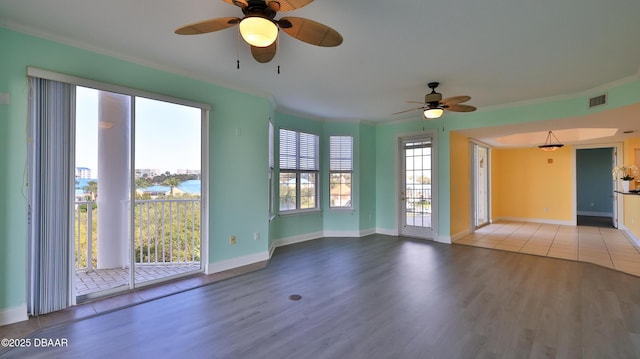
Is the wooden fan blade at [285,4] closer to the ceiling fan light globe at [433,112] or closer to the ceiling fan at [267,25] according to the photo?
the ceiling fan at [267,25]

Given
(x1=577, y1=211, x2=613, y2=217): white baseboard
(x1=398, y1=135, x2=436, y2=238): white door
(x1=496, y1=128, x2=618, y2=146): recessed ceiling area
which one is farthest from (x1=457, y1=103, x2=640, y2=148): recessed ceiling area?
(x1=577, y1=211, x2=613, y2=217): white baseboard

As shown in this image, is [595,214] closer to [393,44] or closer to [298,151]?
[298,151]

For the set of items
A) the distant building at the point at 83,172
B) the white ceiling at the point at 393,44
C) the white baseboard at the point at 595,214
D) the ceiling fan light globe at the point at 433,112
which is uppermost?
the white ceiling at the point at 393,44

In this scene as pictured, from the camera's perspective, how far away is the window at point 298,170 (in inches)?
235

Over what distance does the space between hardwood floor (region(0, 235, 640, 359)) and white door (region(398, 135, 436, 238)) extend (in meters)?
2.06

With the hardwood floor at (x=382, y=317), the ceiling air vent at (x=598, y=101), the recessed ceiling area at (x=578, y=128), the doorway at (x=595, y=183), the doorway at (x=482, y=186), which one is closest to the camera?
the hardwood floor at (x=382, y=317)

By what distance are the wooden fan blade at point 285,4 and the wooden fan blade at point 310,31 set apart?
7 cm

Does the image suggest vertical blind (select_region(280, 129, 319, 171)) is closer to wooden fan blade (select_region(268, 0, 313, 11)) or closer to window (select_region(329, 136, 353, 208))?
window (select_region(329, 136, 353, 208))

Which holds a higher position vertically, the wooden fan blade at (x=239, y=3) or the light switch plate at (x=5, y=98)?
the wooden fan blade at (x=239, y=3)

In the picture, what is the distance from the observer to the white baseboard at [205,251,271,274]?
4064mm

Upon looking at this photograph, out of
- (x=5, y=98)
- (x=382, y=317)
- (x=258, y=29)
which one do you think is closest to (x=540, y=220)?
(x=382, y=317)

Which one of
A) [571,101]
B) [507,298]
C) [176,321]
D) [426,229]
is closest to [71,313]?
[176,321]

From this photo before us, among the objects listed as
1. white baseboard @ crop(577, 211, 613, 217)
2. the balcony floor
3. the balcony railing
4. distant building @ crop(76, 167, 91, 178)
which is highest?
distant building @ crop(76, 167, 91, 178)

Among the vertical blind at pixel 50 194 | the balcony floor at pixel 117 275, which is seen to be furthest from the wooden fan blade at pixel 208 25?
the balcony floor at pixel 117 275
